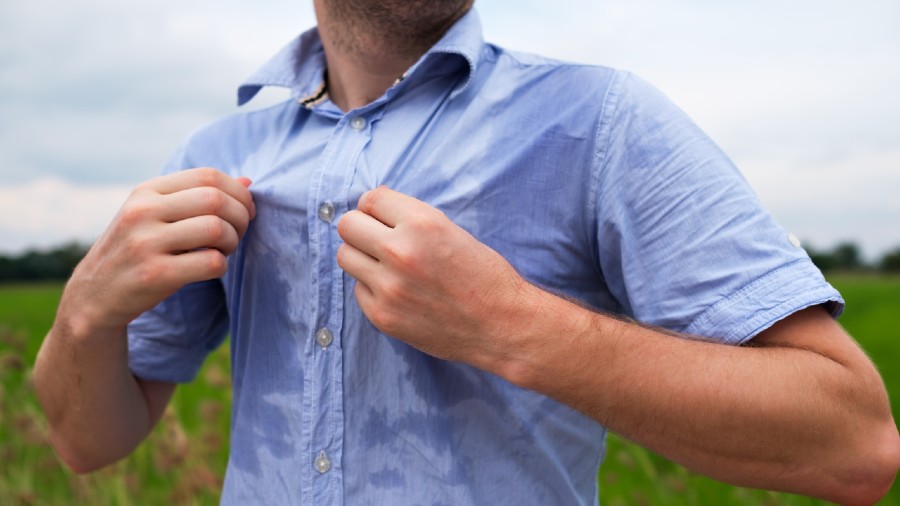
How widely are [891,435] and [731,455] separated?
0.29 metres

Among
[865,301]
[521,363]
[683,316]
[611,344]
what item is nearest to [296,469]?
[521,363]

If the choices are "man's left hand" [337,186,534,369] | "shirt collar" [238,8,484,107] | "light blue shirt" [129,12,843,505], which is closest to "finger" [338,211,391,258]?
"man's left hand" [337,186,534,369]

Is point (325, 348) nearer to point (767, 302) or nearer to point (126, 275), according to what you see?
point (126, 275)

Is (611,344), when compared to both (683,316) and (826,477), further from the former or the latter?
(826,477)

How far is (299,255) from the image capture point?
160 centimetres

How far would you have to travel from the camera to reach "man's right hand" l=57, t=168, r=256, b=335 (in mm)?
1526

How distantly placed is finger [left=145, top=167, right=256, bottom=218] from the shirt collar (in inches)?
12.6

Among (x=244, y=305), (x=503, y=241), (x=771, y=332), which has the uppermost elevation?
(x=503, y=241)

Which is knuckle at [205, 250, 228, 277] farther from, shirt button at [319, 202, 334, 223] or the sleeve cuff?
the sleeve cuff

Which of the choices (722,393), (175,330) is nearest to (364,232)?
(722,393)

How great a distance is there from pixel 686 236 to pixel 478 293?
15.9 inches

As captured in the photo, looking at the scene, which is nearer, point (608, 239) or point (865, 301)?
point (608, 239)

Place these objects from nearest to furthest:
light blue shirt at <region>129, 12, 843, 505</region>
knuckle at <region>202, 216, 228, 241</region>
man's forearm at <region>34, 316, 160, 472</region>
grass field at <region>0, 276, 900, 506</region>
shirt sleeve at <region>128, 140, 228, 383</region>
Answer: light blue shirt at <region>129, 12, 843, 505</region> → knuckle at <region>202, 216, 228, 241</region> → man's forearm at <region>34, 316, 160, 472</region> → shirt sleeve at <region>128, 140, 228, 383</region> → grass field at <region>0, 276, 900, 506</region>

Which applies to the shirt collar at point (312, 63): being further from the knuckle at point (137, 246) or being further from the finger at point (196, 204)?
the knuckle at point (137, 246)
